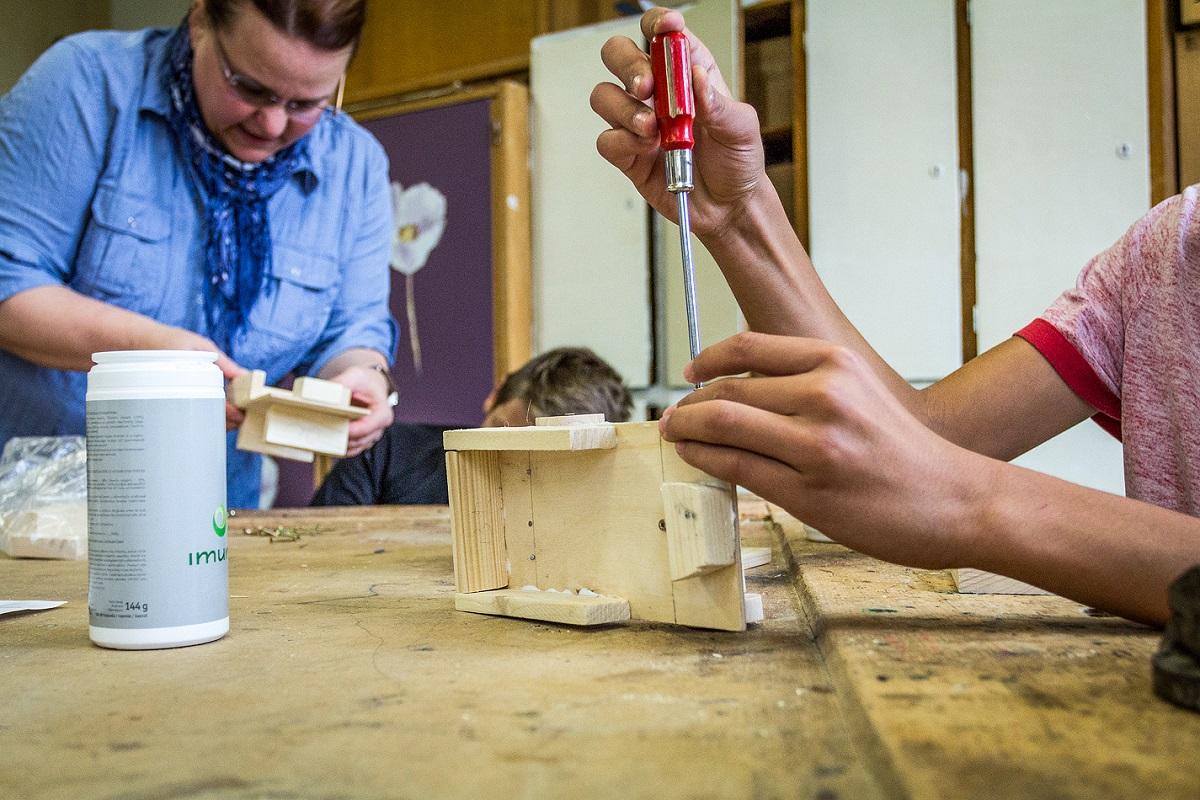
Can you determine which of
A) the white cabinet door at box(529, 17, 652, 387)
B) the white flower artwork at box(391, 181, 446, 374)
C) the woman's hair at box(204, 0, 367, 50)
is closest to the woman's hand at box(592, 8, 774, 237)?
the woman's hair at box(204, 0, 367, 50)

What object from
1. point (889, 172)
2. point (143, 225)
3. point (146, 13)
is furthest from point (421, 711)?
point (146, 13)

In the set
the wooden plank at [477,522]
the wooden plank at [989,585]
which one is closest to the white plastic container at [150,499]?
the wooden plank at [477,522]

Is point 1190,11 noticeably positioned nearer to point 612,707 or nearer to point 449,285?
point 449,285

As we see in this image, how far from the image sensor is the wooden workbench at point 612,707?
0.39m

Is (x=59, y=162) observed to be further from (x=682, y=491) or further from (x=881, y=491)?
(x=881, y=491)

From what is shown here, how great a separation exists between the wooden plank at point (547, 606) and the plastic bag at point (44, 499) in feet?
1.96

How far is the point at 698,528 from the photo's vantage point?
0.63 m

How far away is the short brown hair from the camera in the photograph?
82.0 inches

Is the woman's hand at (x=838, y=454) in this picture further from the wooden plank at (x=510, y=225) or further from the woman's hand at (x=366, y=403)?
the wooden plank at (x=510, y=225)

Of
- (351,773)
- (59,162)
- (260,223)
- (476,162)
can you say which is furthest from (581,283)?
(351,773)

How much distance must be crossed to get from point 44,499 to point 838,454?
1.16 meters

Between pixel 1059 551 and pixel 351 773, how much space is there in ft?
1.52

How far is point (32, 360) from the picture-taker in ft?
5.16

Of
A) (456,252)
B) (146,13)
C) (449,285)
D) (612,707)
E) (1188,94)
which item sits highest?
(146,13)
